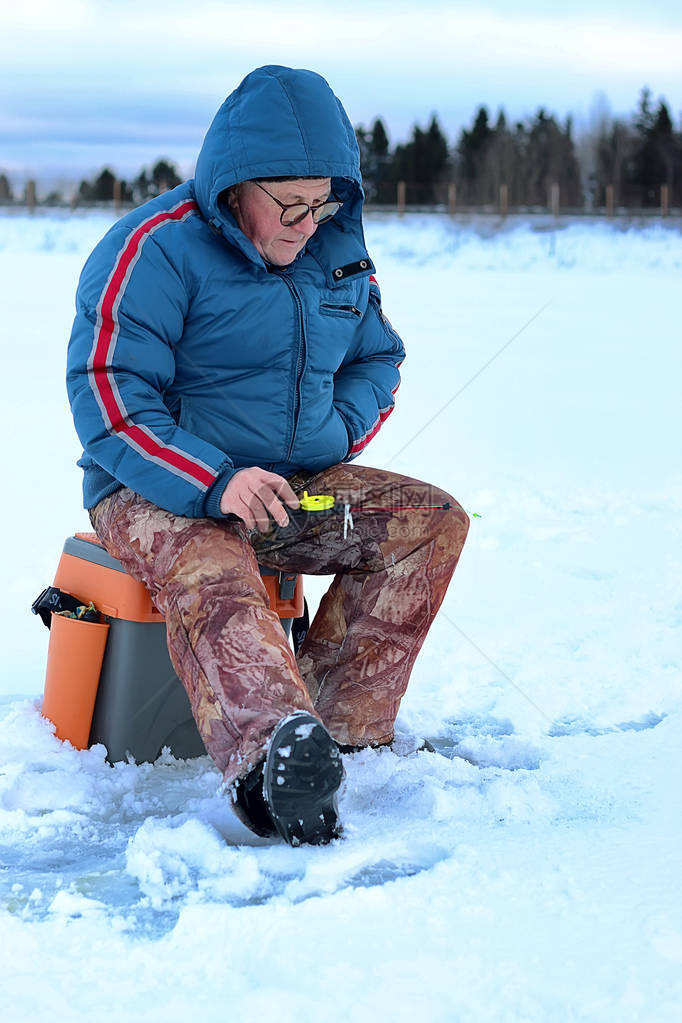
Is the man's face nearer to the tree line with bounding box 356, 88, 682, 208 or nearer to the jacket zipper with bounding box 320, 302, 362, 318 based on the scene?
the jacket zipper with bounding box 320, 302, 362, 318

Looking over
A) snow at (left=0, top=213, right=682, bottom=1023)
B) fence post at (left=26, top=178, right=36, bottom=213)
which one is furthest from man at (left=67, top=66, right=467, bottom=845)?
fence post at (left=26, top=178, right=36, bottom=213)

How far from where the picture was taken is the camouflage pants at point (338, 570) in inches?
69.6

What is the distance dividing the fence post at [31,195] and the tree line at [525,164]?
863 cm

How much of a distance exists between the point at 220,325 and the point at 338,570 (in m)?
0.50

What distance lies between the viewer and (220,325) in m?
1.95

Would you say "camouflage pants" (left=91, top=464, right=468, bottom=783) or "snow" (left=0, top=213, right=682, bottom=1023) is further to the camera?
"camouflage pants" (left=91, top=464, right=468, bottom=783)

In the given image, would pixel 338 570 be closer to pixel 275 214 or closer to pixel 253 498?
pixel 253 498

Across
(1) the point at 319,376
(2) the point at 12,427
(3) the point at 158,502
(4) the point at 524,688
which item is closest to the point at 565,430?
(2) the point at 12,427

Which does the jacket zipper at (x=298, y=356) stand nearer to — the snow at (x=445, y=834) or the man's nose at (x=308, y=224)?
the man's nose at (x=308, y=224)

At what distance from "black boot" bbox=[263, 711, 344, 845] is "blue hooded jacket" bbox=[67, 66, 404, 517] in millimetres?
424


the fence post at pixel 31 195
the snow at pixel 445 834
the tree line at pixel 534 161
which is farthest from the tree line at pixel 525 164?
the snow at pixel 445 834

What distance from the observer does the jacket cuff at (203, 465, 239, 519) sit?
1.80m

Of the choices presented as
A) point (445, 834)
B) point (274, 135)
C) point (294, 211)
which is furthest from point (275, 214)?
point (445, 834)

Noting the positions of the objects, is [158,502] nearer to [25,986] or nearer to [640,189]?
[25,986]
